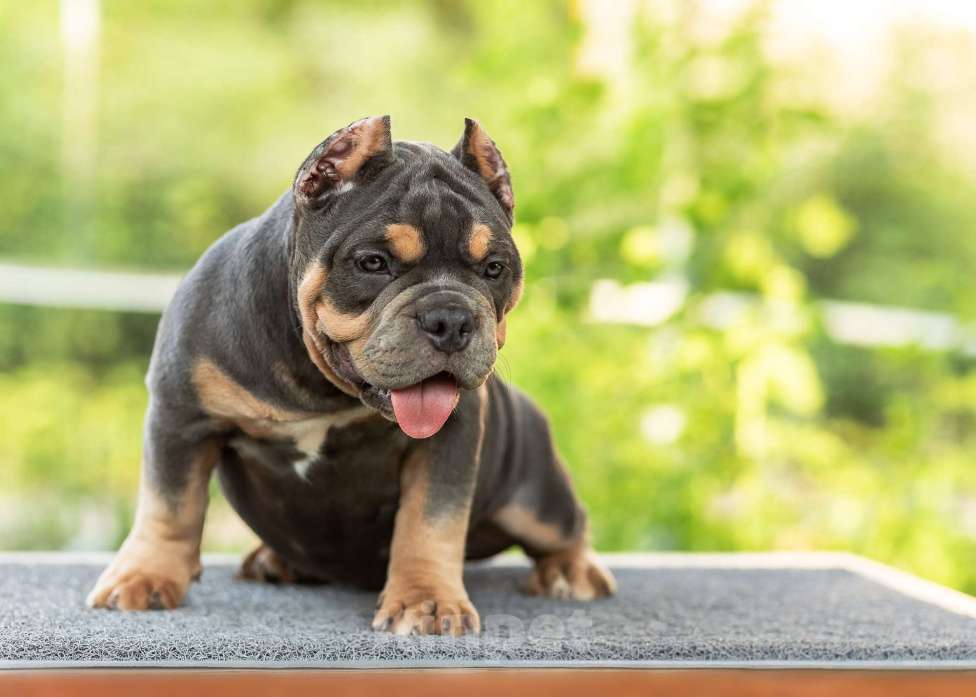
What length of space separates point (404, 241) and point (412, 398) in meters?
0.30

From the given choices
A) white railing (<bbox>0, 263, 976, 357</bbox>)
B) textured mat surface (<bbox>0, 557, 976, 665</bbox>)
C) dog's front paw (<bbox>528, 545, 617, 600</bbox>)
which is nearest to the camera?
textured mat surface (<bbox>0, 557, 976, 665</bbox>)

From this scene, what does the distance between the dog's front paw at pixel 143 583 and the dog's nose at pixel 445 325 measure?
0.83 m

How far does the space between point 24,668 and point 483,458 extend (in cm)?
125

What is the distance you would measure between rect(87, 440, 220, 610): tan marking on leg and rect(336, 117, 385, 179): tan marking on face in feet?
2.26

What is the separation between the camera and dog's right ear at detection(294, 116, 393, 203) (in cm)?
253

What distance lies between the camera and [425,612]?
Answer: 255cm

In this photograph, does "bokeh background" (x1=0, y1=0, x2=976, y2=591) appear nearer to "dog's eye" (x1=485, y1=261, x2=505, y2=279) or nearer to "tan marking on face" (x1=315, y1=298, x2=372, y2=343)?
"dog's eye" (x1=485, y1=261, x2=505, y2=279)

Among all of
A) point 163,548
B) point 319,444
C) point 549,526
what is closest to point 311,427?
point 319,444

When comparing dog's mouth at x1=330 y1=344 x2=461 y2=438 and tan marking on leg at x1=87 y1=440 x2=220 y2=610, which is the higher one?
dog's mouth at x1=330 y1=344 x2=461 y2=438

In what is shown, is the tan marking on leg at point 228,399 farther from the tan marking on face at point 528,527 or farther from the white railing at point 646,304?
the white railing at point 646,304

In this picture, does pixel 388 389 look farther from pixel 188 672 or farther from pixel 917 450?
pixel 917 450

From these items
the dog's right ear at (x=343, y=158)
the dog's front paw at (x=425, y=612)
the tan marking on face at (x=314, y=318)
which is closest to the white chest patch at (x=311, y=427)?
the tan marking on face at (x=314, y=318)

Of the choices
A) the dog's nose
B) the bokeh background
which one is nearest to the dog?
the dog's nose

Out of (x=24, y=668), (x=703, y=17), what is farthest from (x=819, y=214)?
(x=24, y=668)
